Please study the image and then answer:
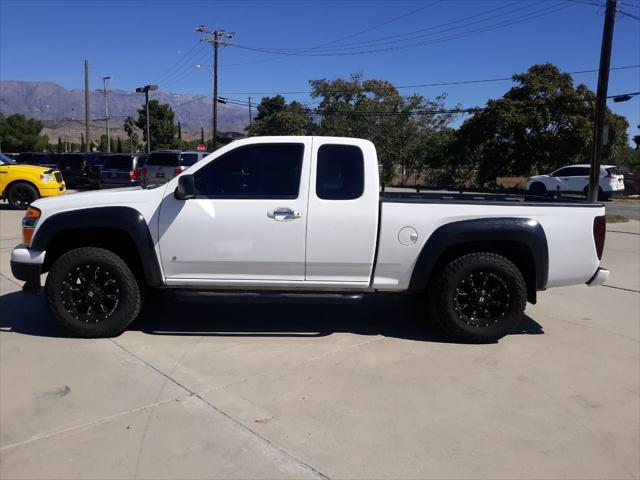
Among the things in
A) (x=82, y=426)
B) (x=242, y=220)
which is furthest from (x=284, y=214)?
(x=82, y=426)

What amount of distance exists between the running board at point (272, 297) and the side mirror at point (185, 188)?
881mm

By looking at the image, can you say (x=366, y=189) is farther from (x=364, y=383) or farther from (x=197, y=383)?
(x=197, y=383)

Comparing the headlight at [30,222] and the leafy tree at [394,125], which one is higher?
the leafy tree at [394,125]

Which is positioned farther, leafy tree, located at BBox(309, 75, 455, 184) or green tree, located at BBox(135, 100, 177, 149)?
green tree, located at BBox(135, 100, 177, 149)

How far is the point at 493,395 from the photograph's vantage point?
407 centimetres

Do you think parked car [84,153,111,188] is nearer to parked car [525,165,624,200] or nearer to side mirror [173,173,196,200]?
parked car [525,165,624,200]

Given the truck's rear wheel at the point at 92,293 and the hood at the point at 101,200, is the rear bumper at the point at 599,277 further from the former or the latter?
the truck's rear wheel at the point at 92,293

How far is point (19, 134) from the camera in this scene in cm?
7481

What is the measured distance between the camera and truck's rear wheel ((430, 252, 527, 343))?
16.4 feet

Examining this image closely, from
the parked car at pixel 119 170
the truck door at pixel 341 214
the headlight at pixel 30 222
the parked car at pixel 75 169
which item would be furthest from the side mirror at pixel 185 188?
the parked car at pixel 75 169

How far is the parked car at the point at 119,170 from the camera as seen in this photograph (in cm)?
2189

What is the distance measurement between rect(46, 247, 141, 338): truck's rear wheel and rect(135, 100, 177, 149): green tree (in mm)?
78851

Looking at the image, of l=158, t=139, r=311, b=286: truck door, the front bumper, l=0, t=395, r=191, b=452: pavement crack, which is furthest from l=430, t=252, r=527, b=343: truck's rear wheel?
the front bumper

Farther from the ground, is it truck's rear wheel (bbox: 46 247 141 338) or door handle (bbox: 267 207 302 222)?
door handle (bbox: 267 207 302 222)
